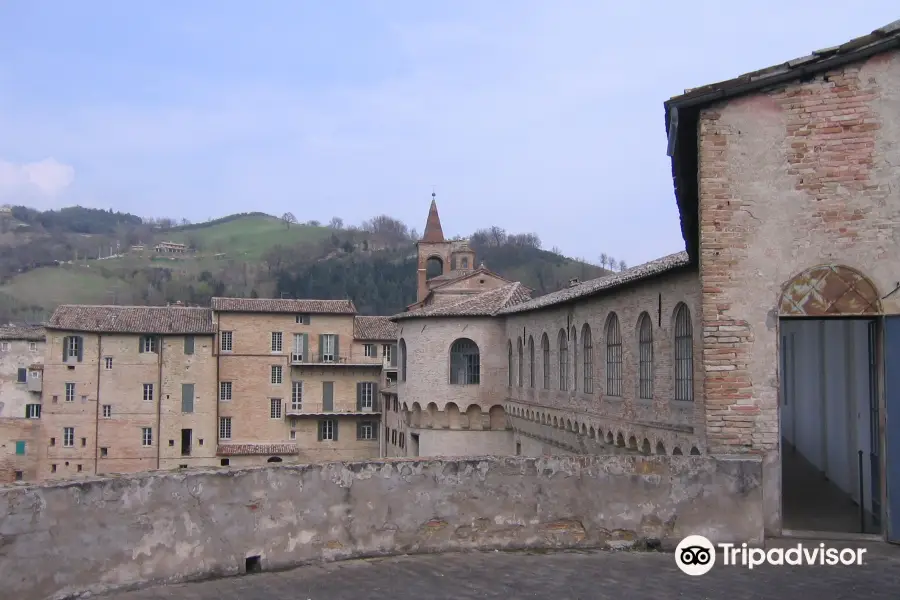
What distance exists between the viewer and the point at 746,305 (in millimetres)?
9141

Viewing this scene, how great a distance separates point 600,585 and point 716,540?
5.66 ft

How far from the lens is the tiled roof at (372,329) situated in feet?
194

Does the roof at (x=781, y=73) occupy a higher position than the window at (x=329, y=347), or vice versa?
the roof at (x=781, y=73)

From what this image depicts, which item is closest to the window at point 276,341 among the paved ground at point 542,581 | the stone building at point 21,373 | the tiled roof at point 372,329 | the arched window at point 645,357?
the tiled roof at point 372,329

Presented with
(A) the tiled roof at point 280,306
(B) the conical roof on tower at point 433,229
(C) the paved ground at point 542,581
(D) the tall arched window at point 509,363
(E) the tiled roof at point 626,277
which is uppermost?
(B) the conical roof on tower at point 433,229

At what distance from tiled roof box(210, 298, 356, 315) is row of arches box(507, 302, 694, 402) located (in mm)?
27977

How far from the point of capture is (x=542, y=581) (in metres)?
7.10

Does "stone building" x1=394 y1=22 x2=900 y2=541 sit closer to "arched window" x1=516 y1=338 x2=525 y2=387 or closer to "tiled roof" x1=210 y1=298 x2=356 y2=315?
"arched window" x1=516 y1=338 x2=525 y2=387

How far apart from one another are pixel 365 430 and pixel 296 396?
5.25 m

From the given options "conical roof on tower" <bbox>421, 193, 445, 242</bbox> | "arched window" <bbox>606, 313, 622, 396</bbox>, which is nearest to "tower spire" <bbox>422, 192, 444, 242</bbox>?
"conical roof on tower" <bbox>421, 193, 445, 242</bbox>

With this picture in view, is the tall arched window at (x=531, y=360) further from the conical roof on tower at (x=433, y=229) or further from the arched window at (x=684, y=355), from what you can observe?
the conical roof on tower at (x=433, y=229)

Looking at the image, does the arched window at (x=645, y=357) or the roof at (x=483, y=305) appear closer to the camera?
the arched window at (x=645, y=357)

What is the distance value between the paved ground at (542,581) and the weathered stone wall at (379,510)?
0.63 feet

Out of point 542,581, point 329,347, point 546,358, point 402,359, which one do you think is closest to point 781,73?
point 542,581
